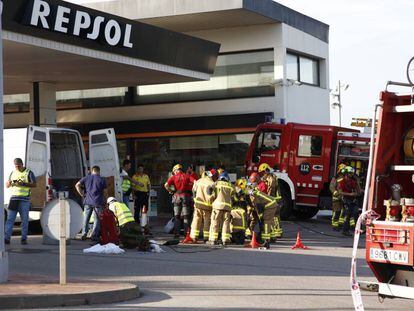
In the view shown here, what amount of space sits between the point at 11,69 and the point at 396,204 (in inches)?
643

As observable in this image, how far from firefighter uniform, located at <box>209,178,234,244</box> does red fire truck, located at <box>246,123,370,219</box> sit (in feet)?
24.1

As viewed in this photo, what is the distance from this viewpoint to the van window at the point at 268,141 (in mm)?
25375

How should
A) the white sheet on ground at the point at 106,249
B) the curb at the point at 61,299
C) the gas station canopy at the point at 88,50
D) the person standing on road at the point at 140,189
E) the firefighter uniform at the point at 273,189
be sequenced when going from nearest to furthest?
the curb at the point at 61,299
the white sheet on ground at the point at 106,249
the gas station canopy at the point at 88,50
the firefighter uniform at the point at 273,189
the person standing on road at the point at 140,189

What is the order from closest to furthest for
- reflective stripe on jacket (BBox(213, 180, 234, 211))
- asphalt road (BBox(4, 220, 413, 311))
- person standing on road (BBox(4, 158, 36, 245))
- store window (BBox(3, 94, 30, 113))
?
asphalt road (BBox(4, 220, 413, 311)) < person standing on road (BBox(4, 158, 36, 245)) < reflective stripe on jacket (BBox(213, 180, 234, 211)) < store window (BBox(3, 94, 30, 113))

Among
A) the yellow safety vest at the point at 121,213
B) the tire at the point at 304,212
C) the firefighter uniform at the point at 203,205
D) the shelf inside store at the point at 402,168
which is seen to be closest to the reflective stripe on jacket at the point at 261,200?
the firefighter uniform at the point at 203,205

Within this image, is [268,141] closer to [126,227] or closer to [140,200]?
[140,200]

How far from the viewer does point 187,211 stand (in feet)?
62.7

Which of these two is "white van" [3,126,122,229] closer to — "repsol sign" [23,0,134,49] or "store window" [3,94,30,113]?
"repsol sign" [23,0,134,49]

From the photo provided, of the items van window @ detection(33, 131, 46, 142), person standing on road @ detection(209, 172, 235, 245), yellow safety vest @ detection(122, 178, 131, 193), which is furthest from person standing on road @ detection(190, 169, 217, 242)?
van window @ detection(33, 131, 46, 142)

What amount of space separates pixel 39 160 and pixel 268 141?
8.92 m

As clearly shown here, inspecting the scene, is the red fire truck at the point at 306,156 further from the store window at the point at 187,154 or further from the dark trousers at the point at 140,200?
the dark trousers at the point at 140,200

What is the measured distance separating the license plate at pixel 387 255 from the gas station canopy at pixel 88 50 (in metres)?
11.5

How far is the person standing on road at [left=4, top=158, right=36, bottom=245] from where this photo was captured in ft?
55.6

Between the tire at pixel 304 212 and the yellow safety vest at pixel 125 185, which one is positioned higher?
the yellow safety vest at pixel 125 185
